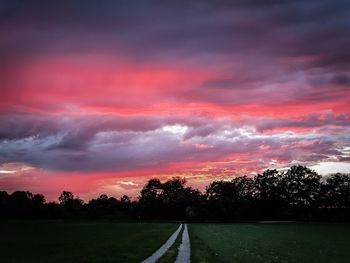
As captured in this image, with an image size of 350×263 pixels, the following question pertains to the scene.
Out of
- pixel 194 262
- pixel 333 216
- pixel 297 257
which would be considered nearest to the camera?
pixel 194 262

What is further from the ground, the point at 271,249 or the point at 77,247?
the point at 77,247

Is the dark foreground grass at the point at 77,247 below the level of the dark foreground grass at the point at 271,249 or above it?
above

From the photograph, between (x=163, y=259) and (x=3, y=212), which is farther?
(x=3, y=212)

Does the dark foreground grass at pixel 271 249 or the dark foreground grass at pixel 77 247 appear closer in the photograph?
the dark foreground grass at pixel 271 249

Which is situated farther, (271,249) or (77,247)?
(77,247)

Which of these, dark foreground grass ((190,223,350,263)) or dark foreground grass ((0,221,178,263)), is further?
dark foreground grass ((0,221,178,263))

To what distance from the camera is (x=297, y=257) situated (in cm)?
3428

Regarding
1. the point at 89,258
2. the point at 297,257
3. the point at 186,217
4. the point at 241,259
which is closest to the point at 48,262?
the point at 89,258

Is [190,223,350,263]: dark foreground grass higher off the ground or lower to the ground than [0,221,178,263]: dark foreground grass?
lower

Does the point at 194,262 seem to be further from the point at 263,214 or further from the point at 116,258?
the point at 263,214

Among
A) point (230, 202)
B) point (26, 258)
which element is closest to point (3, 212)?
point (230, 202)

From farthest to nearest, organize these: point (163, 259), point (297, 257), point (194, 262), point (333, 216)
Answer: point (333, 216) < point (297, 257) < point (163, 259) < point (194, 262)

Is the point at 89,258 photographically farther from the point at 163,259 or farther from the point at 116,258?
the point at 163,259

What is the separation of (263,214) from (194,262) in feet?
571
